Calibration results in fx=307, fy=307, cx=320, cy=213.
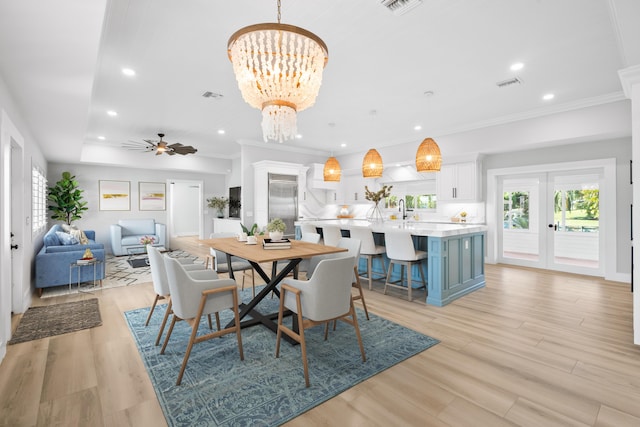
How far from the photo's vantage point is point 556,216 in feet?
19.0

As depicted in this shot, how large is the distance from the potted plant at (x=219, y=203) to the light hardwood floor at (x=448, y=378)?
19.4 ft

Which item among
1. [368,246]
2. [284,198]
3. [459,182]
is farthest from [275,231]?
[459,182]

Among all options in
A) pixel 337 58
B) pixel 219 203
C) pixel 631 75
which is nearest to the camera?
pixel 631 75

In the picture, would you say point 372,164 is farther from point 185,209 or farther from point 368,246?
point 185,209

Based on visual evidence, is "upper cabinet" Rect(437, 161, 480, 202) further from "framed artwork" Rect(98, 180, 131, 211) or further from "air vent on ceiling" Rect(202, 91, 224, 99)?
"framed artwork" Rect(98, 180, 131, 211)

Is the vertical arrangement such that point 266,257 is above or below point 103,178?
below

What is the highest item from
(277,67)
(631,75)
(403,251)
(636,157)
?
(631,75)

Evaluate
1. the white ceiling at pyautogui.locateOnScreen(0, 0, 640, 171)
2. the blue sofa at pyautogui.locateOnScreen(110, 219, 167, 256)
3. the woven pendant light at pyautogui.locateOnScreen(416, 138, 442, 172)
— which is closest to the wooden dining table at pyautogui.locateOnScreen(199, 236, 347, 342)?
the white ceiling at pyautogui.locateOnScreen(0, 0, 640, 171)

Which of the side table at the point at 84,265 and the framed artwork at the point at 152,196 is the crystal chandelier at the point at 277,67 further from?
the framed artwork at the point at 152,196

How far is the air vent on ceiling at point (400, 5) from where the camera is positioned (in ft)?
7.98

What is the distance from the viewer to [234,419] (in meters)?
1.79

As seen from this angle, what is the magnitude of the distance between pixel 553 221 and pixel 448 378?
5153 mm

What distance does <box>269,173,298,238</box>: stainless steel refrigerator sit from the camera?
7203 mm

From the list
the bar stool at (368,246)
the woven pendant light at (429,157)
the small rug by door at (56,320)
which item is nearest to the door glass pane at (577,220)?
the woven pendant light at (429,157)
